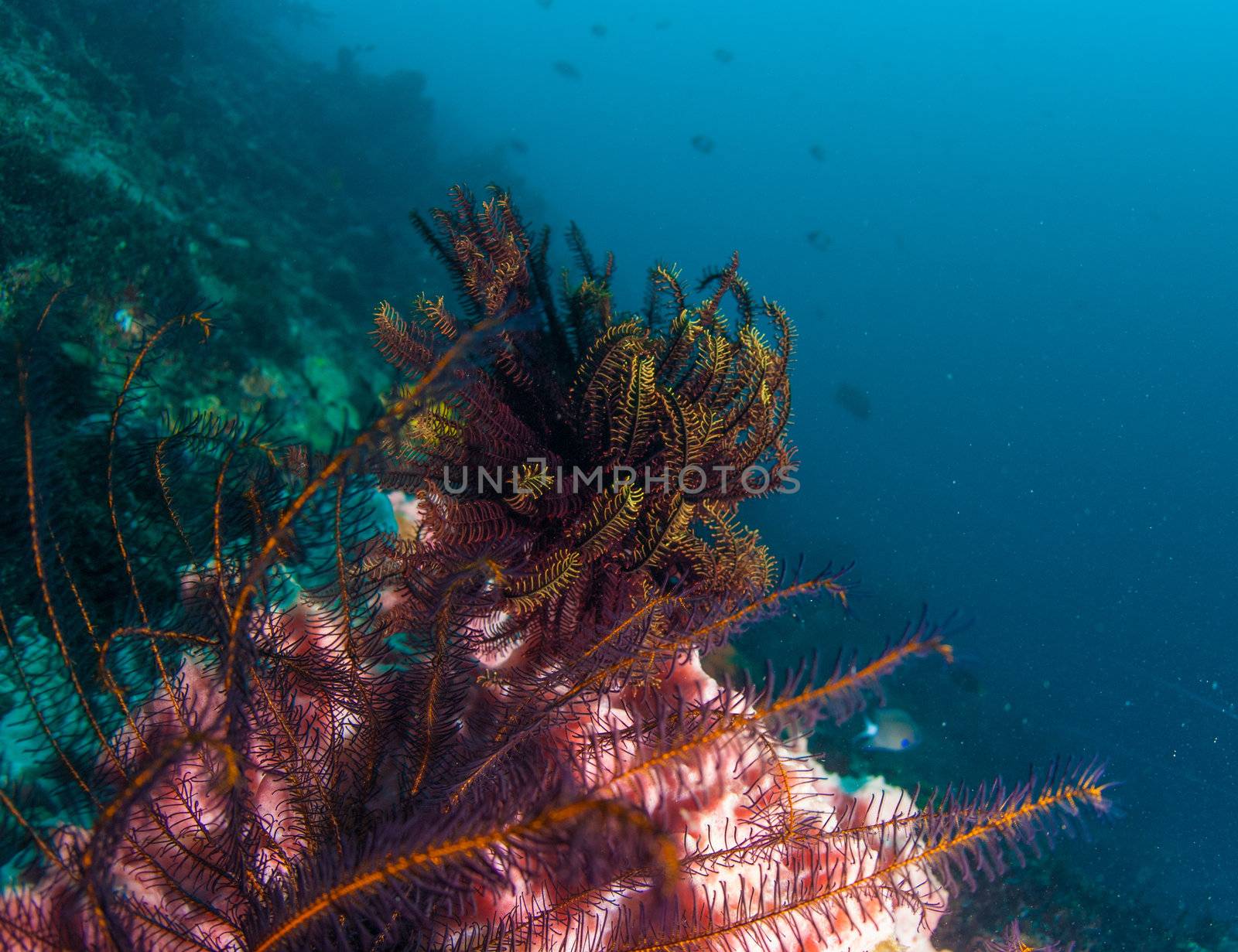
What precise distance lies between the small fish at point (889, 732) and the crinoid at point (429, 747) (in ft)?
8.79

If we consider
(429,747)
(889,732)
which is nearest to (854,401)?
(889,732)

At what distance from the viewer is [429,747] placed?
74.9 inches

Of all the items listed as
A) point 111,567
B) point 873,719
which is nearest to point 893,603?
point 873,719

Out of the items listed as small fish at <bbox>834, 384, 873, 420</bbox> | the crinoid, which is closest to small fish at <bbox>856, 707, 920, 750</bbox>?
the crinoid

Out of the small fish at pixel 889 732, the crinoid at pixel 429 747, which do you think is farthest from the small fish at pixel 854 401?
the crinoid at pixel 429 747

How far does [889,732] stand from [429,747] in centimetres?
603

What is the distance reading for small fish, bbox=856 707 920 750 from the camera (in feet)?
18.1

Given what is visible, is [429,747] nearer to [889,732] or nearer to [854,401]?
[889,732]

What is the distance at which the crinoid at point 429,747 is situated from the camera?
1.40 metres

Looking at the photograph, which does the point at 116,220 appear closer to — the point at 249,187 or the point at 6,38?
the point at 6,38

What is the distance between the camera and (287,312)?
6.73 m

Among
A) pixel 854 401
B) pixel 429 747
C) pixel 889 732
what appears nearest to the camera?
pixel 429 747

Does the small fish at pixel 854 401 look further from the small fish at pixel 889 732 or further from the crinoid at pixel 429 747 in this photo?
the crinoid at pixel 429 747

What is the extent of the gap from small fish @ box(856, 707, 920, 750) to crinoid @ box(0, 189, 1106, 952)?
2.68m
